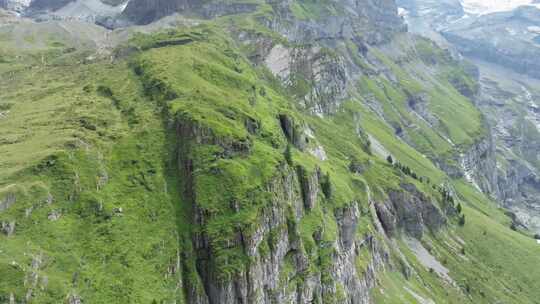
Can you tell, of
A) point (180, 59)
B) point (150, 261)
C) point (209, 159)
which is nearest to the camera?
point (150, 261)

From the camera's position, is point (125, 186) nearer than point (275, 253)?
Yes

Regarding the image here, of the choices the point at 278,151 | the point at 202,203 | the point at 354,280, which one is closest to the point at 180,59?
the point at 278,151

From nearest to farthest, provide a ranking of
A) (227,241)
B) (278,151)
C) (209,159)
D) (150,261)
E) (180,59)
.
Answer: (150,261) < (227,241) < (209,159) < (278,151) < (180,59)

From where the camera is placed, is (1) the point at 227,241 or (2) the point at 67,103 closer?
(1) the point at 227,241

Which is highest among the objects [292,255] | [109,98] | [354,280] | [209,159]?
[209,159]

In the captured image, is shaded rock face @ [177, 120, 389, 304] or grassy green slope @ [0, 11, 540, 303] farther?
shaded rock face @ [177, 120, 389, 304]

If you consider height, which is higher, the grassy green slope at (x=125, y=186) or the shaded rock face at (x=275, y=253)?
the grassy green slope at (x=125, y=186)

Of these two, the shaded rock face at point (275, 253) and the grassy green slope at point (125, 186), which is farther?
the shaded rock face at point (275, 253)

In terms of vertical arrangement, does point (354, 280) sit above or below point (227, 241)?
below

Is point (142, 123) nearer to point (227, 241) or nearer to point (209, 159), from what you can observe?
point (209, 159)

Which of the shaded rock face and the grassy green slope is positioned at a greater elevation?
the grassy green slope

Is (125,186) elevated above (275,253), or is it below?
above
